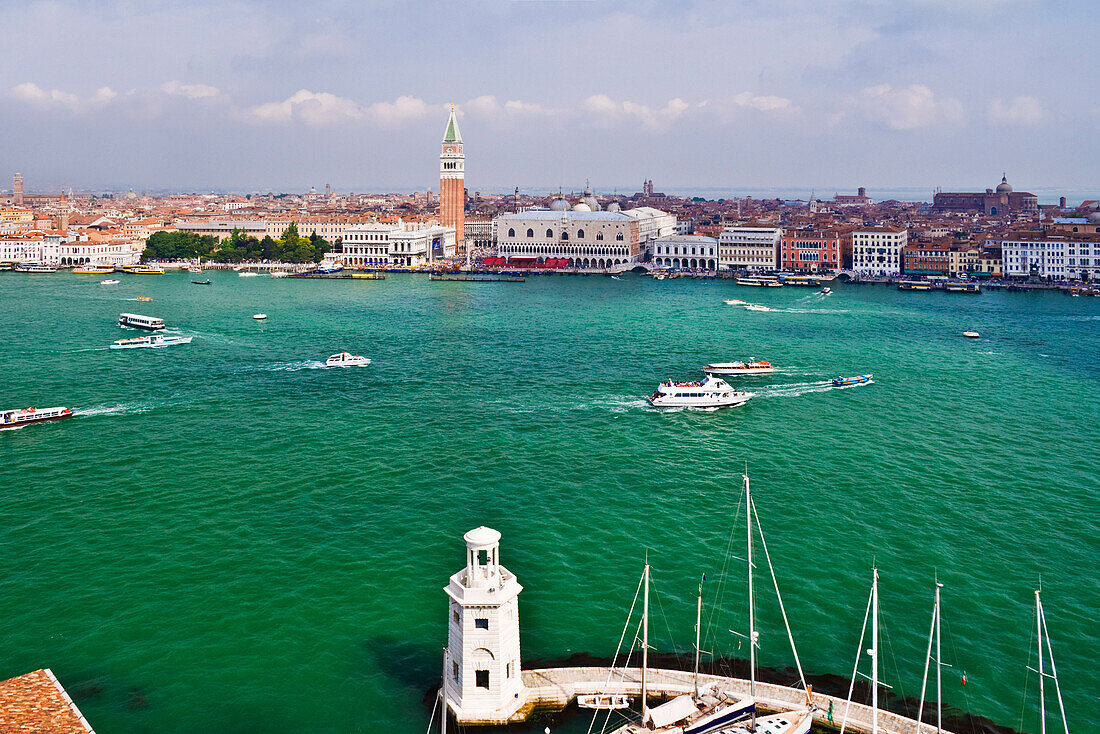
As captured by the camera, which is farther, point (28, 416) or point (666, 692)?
point (28, 416)

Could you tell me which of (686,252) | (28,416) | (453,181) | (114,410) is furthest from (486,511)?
(453,181)

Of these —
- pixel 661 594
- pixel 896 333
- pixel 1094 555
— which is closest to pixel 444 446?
pixel 661 594

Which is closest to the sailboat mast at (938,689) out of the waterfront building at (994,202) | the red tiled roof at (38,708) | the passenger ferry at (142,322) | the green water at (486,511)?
the green water at (486,511)

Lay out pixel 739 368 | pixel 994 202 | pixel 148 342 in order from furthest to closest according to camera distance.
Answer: pixel 994 202
pixel 148 342
pixel 739 368

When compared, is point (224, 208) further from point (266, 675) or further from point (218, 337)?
point (266, 675)

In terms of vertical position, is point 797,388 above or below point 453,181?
below

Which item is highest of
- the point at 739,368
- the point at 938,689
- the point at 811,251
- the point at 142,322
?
the point at 811,251

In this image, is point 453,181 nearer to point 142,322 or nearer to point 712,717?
point 142,322
